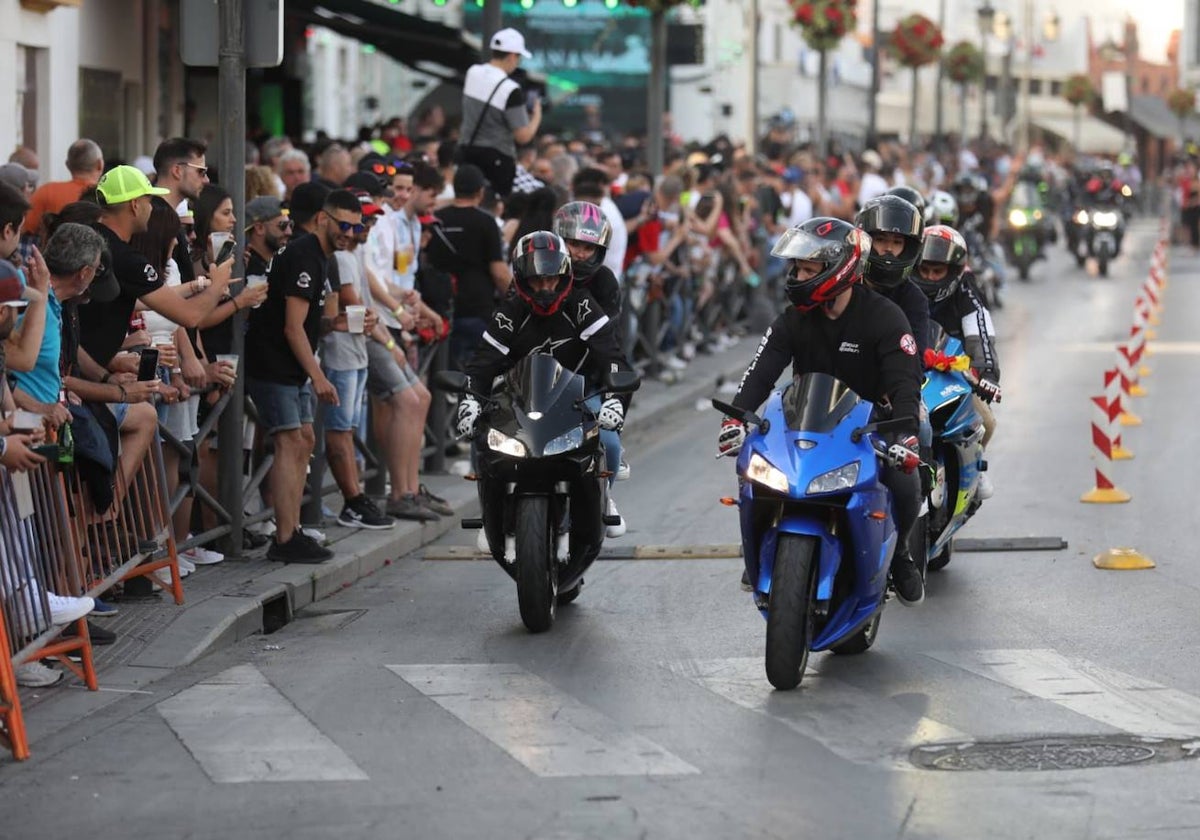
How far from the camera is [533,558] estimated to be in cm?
990

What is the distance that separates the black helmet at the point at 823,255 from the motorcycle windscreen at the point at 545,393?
50.8 inches

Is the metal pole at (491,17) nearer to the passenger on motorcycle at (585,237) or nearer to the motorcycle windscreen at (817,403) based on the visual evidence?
the passenger on motorcycle at (585,237)

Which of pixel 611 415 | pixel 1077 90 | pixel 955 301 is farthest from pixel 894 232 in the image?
pixel 1077 90

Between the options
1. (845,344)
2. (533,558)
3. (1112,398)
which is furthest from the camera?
(1112,398)

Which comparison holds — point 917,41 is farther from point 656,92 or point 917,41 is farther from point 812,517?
point 812,517

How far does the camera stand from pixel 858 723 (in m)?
8.22

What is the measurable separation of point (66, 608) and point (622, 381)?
2660 mm

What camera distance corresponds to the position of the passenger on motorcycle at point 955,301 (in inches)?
462

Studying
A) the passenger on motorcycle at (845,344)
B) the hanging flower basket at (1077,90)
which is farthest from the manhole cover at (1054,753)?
the hanging flower basket at (1077,90)

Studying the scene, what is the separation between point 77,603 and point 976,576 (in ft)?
15.4

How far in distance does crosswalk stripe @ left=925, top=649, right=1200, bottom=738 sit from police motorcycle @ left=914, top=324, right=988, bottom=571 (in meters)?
1.23

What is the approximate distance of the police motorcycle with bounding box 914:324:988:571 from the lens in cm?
1090

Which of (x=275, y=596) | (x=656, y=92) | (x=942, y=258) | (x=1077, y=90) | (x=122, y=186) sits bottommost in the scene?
(x=275, y=596)

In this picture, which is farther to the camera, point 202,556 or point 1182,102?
point 1182,102
